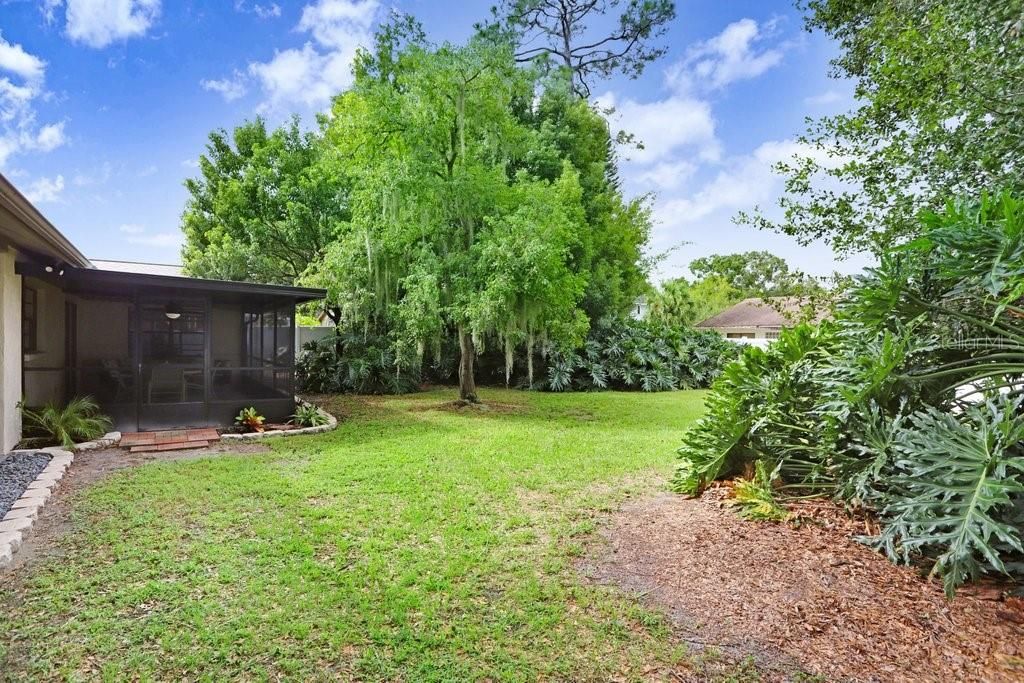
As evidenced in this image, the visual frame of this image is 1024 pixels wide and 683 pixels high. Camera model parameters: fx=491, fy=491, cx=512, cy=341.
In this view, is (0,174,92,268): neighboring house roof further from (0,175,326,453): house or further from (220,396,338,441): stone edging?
(220,396,338,441): stone edging

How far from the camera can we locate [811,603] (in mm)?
2631

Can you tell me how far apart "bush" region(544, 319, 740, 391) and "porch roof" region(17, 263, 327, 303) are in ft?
24.6

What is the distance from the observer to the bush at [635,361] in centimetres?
1320

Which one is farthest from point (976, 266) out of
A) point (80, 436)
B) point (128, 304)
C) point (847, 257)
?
point (128, 304)

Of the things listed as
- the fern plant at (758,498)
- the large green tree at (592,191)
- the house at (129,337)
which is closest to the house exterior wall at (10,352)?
the house at (129,337)

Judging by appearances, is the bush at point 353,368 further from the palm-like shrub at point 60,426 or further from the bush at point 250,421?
the palm-like shrub at point 60,426

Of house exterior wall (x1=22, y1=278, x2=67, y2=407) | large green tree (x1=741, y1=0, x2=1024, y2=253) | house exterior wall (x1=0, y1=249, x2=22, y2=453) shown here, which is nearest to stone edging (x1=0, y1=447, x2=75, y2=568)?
house exterior wall (x1=0, y1=249, x2=22, y2=453)

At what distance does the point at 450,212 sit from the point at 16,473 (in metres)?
6.45

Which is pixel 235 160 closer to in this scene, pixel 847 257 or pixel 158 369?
pixel 158 369

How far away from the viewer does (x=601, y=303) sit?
13.7 meters

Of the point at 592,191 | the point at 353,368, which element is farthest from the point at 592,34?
the point at 353,368

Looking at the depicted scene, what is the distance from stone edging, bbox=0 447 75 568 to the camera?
3126 millimetres

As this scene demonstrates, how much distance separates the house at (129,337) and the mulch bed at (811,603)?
16.0ft

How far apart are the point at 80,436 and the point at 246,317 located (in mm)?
4536
